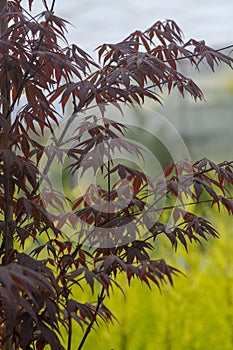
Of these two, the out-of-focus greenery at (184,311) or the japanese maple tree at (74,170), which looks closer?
the japanese maple tree at (74,170)

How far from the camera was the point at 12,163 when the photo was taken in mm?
1127

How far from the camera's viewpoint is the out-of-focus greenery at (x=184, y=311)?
2398 millimetres

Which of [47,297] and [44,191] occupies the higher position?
[44,191]

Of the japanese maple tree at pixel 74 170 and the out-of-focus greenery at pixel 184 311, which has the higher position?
the japanese maple tree at pixel 74 170

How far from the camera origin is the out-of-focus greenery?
240 cm

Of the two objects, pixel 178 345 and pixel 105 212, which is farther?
pixel 178 345

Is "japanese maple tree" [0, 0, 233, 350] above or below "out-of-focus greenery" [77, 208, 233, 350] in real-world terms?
above

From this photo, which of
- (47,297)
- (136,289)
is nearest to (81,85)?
(47,297)

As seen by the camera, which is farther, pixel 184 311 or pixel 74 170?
pixel 184 311

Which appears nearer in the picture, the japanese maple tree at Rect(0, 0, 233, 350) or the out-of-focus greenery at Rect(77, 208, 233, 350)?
the japanese maple tree at Rect(0, 0, 233, 350)

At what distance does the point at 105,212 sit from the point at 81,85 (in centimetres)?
32

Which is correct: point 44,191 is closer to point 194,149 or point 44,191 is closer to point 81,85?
point 81,85

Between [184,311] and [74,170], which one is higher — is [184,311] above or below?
below

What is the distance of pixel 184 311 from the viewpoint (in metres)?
2.41
